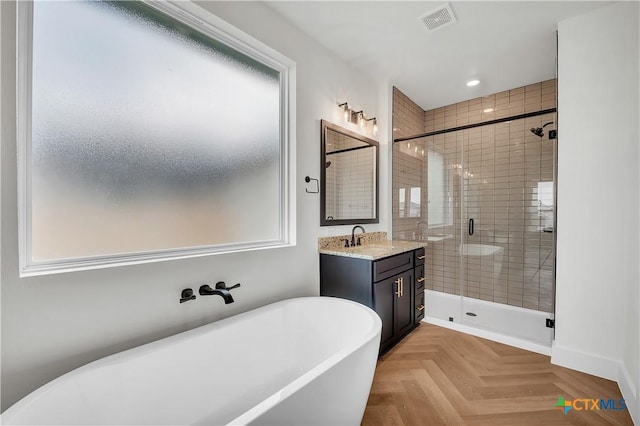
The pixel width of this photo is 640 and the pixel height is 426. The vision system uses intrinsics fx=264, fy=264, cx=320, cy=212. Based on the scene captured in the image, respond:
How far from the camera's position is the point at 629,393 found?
1622 mm

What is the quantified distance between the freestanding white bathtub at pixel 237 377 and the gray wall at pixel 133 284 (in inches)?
6.1

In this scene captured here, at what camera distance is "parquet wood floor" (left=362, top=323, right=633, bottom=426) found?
5.01 ft

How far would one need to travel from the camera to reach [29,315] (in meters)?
1.04

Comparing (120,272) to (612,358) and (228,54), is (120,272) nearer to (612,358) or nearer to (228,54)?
(228,54)

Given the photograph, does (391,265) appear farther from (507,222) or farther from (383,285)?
(507,222)

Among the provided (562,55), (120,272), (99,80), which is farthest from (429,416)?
(562,55)

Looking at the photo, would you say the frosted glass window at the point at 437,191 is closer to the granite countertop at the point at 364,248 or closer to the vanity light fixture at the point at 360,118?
the granite countertop at the point at 364,248

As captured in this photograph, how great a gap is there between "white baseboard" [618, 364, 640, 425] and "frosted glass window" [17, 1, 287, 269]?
2384 mm

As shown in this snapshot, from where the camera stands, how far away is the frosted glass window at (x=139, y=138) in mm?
1169

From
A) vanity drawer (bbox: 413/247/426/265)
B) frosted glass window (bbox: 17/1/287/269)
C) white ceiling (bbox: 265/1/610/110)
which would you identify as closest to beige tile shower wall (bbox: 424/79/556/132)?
white ceiling (bbox: 265/1/610/110)

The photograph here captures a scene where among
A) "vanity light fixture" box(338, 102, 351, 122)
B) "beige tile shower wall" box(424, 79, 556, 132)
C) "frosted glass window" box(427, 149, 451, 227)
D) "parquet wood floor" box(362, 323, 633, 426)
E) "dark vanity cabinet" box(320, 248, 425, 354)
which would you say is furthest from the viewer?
"frosted glass window" box(427, 149, 451, 227)

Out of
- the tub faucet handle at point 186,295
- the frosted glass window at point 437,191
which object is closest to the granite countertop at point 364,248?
the frosted glass window at point 437,191

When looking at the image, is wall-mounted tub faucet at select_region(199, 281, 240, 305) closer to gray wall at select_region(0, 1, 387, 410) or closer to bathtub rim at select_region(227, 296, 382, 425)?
gray wall at select_region(0, 1, 387, 410)

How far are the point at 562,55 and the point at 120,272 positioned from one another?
10.9 feet
